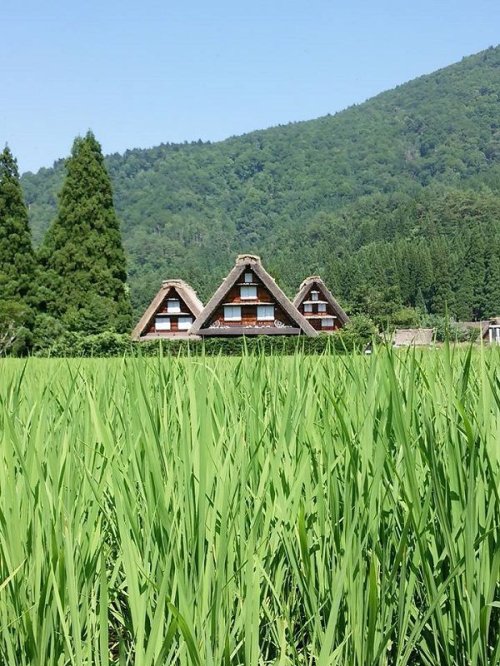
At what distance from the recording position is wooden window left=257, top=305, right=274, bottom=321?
1302 inches

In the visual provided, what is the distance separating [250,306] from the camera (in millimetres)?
33406

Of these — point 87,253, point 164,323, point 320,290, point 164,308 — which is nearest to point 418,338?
point 87,253

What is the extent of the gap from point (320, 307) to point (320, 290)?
1.34 m

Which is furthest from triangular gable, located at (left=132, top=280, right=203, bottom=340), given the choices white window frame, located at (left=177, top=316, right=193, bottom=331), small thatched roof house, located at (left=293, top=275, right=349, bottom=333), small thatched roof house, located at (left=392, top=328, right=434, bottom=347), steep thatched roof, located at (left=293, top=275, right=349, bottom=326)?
small thatched roof house, located at (left=392, top=328, right=434, bottom=347)

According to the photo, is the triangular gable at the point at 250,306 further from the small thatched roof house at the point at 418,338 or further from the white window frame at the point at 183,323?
the small thatched roof house at the point at 418,338

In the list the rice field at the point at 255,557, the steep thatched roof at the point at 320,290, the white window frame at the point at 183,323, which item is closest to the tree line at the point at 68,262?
the white window frame at the point at 183,323

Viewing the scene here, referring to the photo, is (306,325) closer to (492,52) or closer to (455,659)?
(455,659)

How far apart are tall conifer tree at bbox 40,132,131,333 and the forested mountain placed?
33.3 meters

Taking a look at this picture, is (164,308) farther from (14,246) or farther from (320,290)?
(14,246)

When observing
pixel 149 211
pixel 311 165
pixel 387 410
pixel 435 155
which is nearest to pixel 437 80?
pixel 435 155

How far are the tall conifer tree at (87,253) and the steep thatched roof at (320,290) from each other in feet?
49.7

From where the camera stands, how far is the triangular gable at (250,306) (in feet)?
106

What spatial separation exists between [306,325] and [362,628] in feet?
103

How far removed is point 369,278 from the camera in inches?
2704
